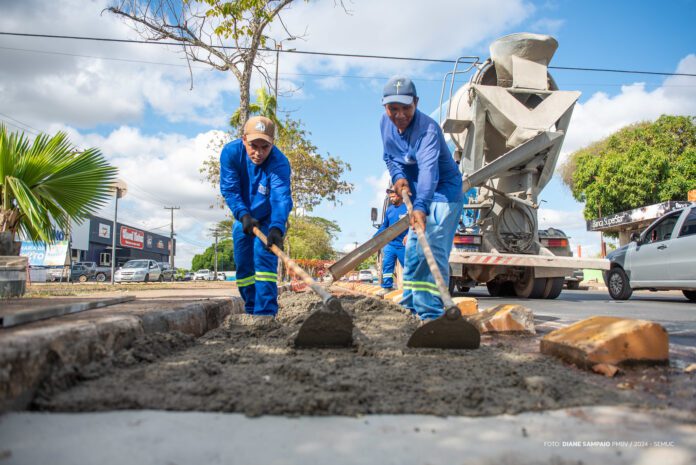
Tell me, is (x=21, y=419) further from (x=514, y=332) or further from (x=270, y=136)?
(x=514, y=332)

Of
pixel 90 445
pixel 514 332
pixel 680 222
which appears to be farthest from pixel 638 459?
pixel 680 222

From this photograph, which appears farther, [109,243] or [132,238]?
[132,238]

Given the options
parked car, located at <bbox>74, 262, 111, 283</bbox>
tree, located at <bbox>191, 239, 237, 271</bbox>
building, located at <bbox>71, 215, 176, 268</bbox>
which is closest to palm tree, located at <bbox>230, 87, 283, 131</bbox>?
parked car, located at <bbox>74, 262, 111, 283</bbox>

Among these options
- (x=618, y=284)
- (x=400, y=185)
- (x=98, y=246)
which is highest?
(x=98, y=246)

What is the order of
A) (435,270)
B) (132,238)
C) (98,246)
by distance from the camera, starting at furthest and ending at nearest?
(132,238) → (98,246) → (435,270)

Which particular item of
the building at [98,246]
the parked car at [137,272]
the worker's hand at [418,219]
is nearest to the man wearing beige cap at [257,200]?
the worker's hand at [418,219]

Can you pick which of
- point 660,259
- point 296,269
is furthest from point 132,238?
point 296,269

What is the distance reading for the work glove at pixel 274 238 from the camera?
12.5ft

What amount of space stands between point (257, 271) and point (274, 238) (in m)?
0.38

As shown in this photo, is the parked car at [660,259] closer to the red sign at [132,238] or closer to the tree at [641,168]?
the tree at [641,168]

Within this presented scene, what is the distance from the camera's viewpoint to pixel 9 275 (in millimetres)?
4906

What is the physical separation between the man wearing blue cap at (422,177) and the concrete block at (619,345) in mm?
1399

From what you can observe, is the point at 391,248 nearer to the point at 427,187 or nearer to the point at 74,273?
the point at 427,187

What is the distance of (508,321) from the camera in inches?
148
